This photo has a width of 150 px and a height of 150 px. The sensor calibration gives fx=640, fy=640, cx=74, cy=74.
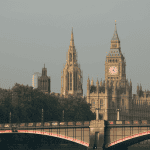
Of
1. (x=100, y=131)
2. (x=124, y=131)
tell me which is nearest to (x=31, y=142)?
(x=100, y=131)

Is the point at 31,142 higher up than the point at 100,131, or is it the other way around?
the point at 100,131

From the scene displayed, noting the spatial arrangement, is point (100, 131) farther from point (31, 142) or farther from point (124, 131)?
point (31, 142)

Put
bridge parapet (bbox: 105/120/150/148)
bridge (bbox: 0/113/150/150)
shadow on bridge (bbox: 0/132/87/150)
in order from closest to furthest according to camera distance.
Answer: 1. bridge parapet (bbox: 105/120/150/148)
2. bridge (bbox: 0/113/150/150)
3. shadow on bridge (bbox: 0/132/87/150)

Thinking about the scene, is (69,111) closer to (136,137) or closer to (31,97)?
(31,97)

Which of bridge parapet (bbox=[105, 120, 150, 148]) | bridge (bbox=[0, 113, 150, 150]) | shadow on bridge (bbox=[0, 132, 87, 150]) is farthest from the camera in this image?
shadow on bridge (bbox=[0, 132, 87, 150])

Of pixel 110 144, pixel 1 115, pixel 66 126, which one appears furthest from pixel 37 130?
pixel 1 115

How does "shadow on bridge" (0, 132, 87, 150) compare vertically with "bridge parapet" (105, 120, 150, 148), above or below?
below

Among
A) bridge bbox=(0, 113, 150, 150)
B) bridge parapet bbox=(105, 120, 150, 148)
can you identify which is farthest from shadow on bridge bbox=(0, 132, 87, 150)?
bridge parapet bbox=(105, 120, 150, 148)

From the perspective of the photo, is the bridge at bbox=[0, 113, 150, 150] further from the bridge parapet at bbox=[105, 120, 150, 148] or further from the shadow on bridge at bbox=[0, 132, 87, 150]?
the shadow on bridge at bbox=[0, 132, 87, 150]

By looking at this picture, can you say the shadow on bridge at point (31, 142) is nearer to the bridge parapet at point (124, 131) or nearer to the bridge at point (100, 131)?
the bridge at point (100, 131)

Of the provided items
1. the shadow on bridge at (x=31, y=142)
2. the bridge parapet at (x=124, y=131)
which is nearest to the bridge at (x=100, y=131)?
Answer: the bridge parapet at (x=124, y=131)

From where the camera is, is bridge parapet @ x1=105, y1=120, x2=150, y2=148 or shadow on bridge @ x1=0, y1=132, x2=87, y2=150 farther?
shadow on bridge @ x1=0, y1=132, x2=87, y2=150

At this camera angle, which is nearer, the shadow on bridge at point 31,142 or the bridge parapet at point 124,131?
the bridge parapet at point 124,131

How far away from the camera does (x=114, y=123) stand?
113m
